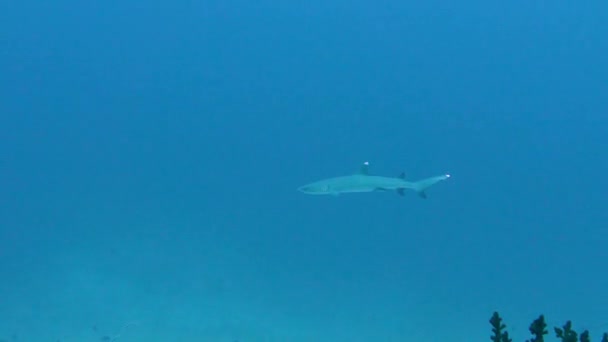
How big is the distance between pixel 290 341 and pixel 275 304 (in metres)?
4.92

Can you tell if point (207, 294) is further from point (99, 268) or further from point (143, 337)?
point (143, 337)

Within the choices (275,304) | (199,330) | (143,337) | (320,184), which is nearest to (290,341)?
(199,330)

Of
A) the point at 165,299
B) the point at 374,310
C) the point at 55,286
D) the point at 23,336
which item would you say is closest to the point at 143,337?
the point at 23,336

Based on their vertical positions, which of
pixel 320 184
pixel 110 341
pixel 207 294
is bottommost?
pixel 110 341

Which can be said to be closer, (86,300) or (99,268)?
(86,300)

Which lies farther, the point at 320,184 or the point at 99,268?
the point at 99,268

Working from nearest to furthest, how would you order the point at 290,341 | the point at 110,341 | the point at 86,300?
the point at 110,341 < the point at 290,341 < the point at 86,300

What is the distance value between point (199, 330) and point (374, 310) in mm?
6919

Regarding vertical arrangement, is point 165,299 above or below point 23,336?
above

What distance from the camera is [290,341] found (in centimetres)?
1744

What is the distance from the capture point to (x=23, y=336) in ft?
52.5

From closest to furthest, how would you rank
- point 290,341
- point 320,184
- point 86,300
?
1. point 320,184
2. point 290,341
3. point 86,300

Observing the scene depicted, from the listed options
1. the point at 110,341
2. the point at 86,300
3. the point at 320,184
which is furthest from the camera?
the point at 86,300

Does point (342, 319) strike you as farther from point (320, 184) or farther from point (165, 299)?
point (320, 184)
